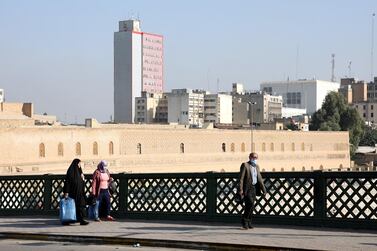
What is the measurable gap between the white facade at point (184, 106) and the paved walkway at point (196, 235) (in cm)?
15900

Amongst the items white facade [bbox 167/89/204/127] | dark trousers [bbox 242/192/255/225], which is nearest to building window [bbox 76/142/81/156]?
dark trousers [bbox 242/192/255/225]

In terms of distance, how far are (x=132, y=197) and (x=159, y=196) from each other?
0.71m

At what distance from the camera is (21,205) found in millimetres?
17516

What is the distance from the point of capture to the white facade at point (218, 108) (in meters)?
185

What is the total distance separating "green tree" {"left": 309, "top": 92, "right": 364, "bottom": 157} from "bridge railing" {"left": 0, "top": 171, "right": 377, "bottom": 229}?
113467mm

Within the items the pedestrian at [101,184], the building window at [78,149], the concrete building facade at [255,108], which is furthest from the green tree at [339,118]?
the pedestrian at [101,184]

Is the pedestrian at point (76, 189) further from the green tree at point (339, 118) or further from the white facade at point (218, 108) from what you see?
the white facade at point (218, 108)

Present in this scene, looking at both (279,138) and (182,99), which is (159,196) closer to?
(279,138)

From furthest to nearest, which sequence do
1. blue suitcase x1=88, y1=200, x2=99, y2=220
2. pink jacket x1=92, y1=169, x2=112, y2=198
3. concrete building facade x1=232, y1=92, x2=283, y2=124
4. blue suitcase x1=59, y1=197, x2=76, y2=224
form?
1. concrete building facade x1=232, y1=92, x2=283, y2=124
2. blue suitcase x1=88, y1=200, x2=99, y2=220
3. pink jacket x1=92, y1=169, x2=112, y2=198
4. blue suitcase x1=59, y1=197, x2=76, y2=224

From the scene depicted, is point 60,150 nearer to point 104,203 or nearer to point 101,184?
point 104,203

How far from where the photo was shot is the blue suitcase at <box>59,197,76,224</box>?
1484cm

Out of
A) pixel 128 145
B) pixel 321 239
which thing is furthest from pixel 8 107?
pixel 321 239

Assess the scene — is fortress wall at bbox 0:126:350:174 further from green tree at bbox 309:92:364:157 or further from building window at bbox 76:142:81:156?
green tree at bbox 309:92:364:157

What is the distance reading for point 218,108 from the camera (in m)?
186
